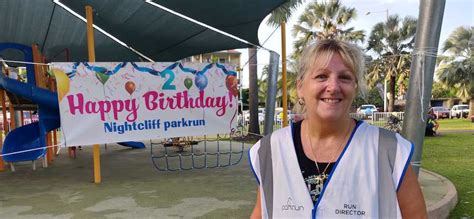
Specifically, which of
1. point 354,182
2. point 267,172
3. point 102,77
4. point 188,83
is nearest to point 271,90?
point 188,83

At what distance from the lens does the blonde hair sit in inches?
63.5

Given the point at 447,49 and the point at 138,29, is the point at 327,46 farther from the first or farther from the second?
the point at 447,49

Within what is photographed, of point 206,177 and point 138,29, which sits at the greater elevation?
point 138,29

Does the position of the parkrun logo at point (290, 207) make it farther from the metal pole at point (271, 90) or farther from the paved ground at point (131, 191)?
the metal pole at point (271, 90)

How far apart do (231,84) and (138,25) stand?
2908 millimetres

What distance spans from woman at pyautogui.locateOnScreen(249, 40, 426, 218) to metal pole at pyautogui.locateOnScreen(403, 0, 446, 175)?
2.21 metres

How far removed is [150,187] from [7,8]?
15.7 ft

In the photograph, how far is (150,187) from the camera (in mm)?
6805

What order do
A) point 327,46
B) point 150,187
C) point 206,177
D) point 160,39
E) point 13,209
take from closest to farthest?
point 327,46
point 13,209
point 150,187
point 206,177
point 160,39

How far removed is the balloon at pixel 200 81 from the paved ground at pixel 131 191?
1.66m

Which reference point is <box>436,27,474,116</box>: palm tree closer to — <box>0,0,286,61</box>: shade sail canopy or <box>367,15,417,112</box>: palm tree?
<box>367,15,417,112</box>: palm tree

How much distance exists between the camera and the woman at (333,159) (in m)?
1.51

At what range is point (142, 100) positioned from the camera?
7129mm

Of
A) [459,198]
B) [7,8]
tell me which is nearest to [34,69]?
[7,8]
